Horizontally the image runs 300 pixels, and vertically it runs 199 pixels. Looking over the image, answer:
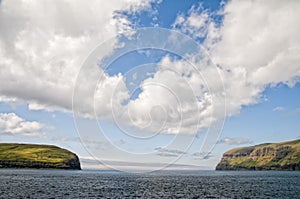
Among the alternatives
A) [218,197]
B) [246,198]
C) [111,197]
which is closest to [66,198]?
[111,197]

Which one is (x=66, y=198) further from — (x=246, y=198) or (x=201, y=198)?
(x=246, y=198)

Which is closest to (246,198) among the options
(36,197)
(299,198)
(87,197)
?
(299,198)

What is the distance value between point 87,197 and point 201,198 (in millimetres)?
28583

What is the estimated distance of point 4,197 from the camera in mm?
75812

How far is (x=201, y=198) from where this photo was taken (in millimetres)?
80438

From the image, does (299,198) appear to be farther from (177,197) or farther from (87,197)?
(87,197)

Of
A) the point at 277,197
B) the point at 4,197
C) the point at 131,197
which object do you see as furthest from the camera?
the point at 277,197

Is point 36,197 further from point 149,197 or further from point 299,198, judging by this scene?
point 299,198

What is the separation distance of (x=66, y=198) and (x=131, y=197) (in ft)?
52.2

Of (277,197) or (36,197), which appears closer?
(36,197)

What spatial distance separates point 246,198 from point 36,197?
172ft

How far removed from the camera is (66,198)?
252ft

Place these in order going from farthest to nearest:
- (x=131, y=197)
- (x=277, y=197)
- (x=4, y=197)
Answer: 1. (x=277, y=197)
2. (x=131, y=197)
3. (x=4, y=197)

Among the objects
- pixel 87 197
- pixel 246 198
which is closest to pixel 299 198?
pixel 246 198
